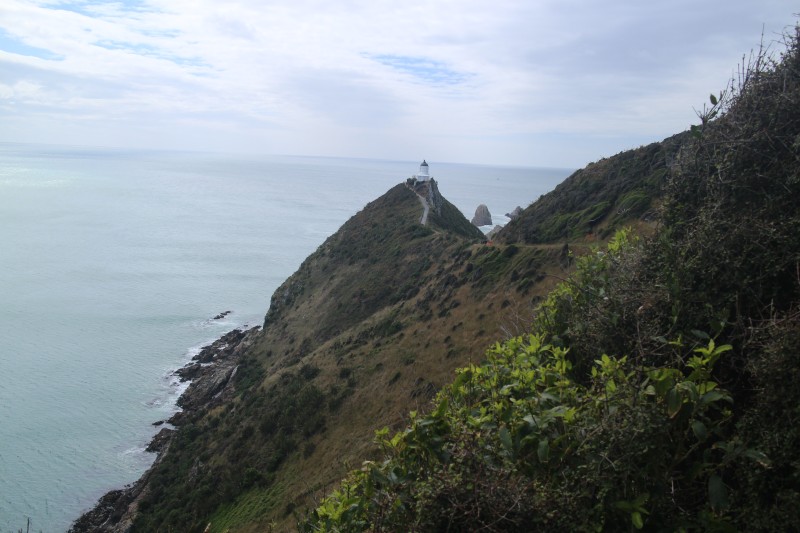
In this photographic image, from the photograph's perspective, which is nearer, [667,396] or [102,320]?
[667,396]

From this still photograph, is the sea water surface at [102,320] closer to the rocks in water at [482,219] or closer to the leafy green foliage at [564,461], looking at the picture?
the rocks in water at [482,219]

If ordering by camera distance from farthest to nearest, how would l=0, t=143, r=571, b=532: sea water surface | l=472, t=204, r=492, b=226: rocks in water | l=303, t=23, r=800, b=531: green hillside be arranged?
l=472, t=204, r=492, b=226: rocks in water → l=0, t=143, r=571, b=532: sea water surface → l=303, t=23, r=800, b=531: green hillside

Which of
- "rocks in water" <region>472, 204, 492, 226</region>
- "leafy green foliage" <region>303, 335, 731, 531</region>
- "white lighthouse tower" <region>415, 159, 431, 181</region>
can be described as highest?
"white lighthouse tower" <region>415, 159, 431, 181</region>

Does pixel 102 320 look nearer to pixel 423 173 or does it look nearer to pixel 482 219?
pixel 423 173

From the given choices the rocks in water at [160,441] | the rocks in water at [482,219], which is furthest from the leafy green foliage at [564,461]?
the rocks in water at [482,219]

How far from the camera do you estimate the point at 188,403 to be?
46.1 meters

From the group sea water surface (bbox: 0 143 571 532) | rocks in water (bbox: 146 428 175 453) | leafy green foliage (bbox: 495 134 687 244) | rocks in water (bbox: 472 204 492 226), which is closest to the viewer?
leafy green foliage (bbox: 495 134 687 244)

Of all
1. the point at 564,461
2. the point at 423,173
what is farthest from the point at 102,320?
the point at 564,461

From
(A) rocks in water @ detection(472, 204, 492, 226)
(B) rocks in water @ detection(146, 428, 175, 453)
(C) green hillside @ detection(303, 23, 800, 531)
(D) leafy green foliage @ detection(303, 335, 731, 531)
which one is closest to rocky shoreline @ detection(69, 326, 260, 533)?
(B) rocks in water @ detection(146, 428, 175, 453)

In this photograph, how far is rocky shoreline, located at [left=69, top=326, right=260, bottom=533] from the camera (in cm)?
3067

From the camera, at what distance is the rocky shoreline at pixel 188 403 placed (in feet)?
101

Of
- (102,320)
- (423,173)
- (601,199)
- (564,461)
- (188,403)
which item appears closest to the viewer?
(564,461)

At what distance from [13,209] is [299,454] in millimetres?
150455

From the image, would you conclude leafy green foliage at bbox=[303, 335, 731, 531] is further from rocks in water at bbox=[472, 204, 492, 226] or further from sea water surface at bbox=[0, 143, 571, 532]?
rocks in water at bbox=[472, 204, 492, 226]
